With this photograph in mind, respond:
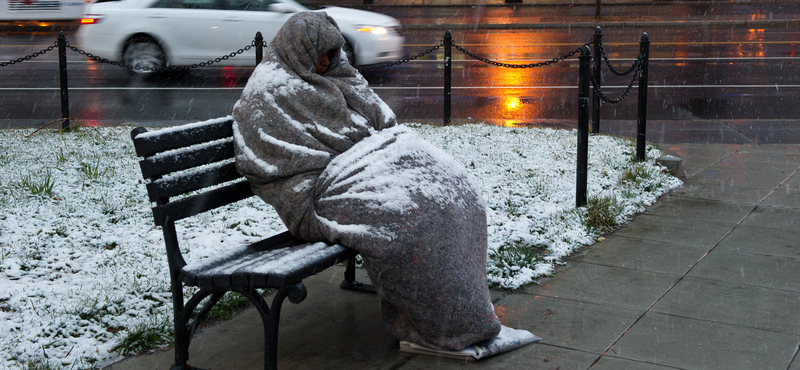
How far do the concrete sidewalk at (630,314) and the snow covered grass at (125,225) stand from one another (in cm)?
25

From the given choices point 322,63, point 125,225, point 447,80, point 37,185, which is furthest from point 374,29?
point 322,63

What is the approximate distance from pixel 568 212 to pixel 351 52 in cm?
778

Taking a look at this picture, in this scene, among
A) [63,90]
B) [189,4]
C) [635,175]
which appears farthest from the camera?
[189,4]

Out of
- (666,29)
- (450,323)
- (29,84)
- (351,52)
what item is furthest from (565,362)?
(666,29)

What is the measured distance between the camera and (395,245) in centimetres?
327

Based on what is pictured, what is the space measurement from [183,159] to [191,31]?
1000 centimetres

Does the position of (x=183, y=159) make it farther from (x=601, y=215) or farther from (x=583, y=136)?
(x=583, y=136)

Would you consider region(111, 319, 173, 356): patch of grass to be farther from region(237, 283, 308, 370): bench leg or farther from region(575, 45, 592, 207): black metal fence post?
region(575, 45, 592, 207): black metal fence post

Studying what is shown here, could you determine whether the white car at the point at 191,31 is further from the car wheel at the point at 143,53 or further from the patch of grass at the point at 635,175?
the patch of grass at the point at 635,175

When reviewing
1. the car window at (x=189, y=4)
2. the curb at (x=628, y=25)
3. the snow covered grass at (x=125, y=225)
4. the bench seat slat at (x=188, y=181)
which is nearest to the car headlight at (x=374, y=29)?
the car window at (x=189, y=4)

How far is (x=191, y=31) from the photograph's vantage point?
42.4 ft

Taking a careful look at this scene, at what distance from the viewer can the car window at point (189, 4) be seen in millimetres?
13109

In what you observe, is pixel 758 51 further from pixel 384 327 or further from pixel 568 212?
pixel 384 327

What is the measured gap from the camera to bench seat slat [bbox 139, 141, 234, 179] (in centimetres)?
338
